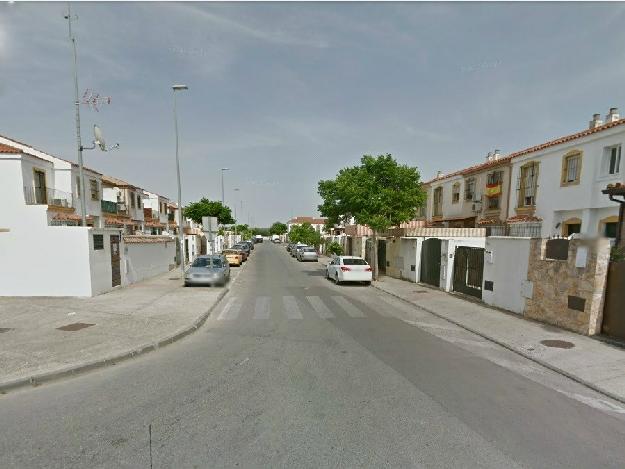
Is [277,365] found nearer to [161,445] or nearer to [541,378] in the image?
[161,445]

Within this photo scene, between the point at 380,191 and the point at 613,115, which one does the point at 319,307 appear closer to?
the point at 380,191

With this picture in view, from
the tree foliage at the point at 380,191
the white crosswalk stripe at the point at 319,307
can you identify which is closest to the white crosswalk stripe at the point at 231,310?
the white crosswalk stripe at the point at 319,307

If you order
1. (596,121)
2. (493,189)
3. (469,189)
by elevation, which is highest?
(596,121)

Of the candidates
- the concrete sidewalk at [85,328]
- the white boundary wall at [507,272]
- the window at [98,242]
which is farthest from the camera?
the window at [98,242]

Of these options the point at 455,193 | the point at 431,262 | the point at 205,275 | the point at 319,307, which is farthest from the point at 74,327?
the point at 455,193

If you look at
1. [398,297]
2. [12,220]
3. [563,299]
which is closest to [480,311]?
[563,299]

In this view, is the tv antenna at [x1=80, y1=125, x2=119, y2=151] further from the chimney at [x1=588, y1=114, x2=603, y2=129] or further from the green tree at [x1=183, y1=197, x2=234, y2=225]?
the green tree at [x1=183, y1=197, x2=234, y2=225]

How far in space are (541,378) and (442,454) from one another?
3.10 meters

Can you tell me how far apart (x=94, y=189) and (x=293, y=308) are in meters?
22.5

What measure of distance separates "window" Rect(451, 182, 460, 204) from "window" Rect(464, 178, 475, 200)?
0.97m

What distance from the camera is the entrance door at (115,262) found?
40.1 feet

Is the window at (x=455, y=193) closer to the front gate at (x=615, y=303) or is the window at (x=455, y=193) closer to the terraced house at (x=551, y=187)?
the terraced house at (x=551, y=187)

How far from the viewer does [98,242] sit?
11.2 metres

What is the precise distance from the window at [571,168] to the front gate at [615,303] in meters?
11.1
